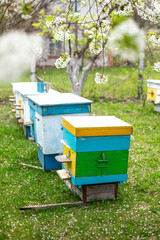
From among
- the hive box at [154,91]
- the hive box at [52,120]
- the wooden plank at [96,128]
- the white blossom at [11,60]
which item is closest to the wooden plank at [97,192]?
the wooden plank at [96,128]

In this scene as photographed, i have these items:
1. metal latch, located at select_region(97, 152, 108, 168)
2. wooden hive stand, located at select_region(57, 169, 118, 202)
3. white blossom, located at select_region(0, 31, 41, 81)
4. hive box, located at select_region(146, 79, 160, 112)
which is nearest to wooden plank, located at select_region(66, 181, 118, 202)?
wooden hive stand, located at select_region(57, 169, 118, 202)

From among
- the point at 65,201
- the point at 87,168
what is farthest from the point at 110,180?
the point at 65,201

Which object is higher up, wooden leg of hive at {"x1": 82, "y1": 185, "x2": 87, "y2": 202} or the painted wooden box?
A: the painted wooden box

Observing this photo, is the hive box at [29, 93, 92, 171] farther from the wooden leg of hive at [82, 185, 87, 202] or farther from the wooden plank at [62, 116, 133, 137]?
the wooden leg of hive at [82, 185, 87, 202]

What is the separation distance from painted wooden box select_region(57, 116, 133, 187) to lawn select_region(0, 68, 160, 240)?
359mm

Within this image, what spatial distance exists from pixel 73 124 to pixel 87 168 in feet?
1.62

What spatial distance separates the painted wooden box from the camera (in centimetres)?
295

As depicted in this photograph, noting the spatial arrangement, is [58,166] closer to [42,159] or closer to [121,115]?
[42,159]

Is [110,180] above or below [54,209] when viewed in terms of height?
above

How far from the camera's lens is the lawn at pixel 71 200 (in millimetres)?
2723

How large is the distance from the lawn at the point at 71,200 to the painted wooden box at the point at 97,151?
0.36 metres

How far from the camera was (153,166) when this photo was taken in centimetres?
439

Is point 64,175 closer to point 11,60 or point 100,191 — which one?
point 100,191

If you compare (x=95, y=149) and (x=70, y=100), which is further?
(x=70, y=100)
